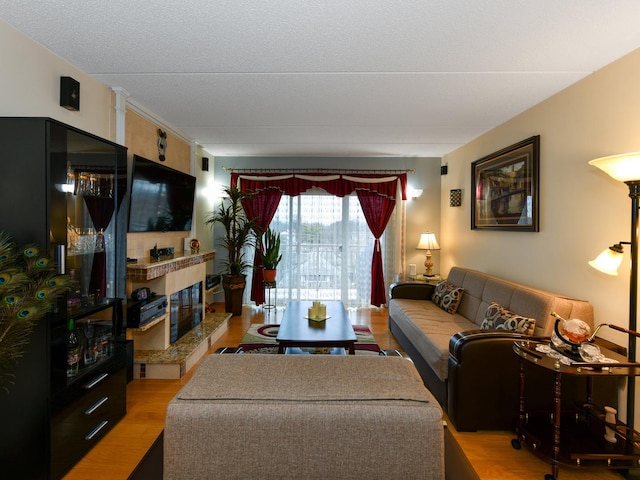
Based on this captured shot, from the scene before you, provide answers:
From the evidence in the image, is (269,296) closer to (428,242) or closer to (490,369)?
(428,242)

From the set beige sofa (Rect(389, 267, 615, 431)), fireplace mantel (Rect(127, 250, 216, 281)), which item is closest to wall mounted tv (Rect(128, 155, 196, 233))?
fireplace mantel (Rect(127, 250, 216, 281))

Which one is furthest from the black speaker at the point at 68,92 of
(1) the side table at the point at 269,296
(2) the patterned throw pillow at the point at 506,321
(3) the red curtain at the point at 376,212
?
(3) the red curtain at the point at 376,212

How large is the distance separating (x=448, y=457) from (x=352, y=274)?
14.5 ft

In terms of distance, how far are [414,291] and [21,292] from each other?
3772 millimetres

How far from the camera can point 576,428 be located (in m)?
2.04

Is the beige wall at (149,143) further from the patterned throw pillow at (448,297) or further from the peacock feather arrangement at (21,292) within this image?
the patterned throw pillow at (448,297)

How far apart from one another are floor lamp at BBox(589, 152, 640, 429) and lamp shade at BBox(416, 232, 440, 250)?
291 cm

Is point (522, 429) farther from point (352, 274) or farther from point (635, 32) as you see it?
point (352, 274)

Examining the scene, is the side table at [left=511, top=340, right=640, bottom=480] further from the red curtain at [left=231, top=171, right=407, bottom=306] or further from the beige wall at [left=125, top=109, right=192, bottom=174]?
the beige wall at [left=125, top=109, right=192, bottom=174]

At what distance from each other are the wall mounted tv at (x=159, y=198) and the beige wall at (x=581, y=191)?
11.8 ft

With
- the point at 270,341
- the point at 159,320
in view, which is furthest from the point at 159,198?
the point at 270,341

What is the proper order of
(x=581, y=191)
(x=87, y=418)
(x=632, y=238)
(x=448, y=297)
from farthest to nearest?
(x=448, y=297) → (x=581, y=191) → (x=87, y=418) → (x=632, y=238)

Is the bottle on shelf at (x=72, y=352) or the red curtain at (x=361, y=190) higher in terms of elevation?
the red curtain at (x=361, y=190)

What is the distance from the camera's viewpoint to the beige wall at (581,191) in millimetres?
2186
